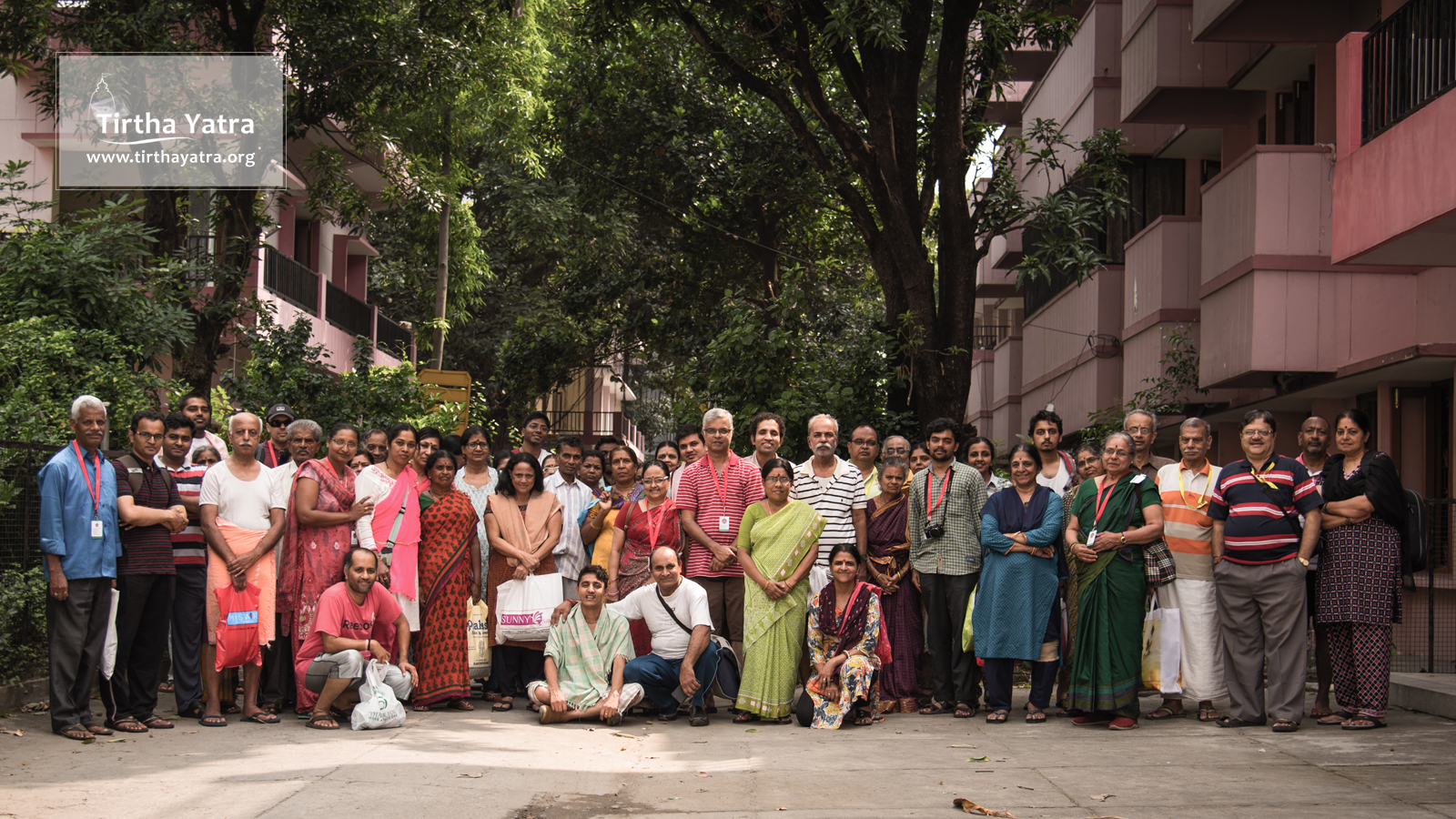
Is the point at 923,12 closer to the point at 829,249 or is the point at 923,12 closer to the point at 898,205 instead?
the point at 898,205

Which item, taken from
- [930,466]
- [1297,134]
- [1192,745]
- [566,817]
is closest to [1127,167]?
[1297,134]

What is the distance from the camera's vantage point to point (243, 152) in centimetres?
1619

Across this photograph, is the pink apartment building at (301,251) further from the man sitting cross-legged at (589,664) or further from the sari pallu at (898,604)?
the sari pallu at (898,604)

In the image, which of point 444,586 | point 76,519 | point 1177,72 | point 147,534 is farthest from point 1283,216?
point 76,519

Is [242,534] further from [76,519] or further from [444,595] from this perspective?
[444,595]

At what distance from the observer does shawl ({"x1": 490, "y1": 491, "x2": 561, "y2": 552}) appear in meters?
9.77

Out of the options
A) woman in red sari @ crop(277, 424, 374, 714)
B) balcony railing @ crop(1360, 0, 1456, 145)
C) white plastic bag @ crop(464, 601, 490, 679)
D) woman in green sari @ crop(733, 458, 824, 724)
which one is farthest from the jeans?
balcony railing @ crop(1360, 0, 1456, 145)

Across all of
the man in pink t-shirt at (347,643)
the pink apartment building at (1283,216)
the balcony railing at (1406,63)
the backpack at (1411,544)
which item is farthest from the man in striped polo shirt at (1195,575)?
the man in pink t-shirt at (347,643)

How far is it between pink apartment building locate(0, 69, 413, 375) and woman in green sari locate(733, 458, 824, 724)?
348 inches

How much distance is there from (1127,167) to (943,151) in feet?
20.0

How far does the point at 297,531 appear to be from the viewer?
29.7ft

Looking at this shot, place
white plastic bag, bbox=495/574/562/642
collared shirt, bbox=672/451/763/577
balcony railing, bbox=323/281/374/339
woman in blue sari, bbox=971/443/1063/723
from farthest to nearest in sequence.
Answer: balcony railing, bbox=323/281/374/339, collared shirt, bbox=672/451/763/577, white plastic bag, bbox=495/574/562/642, woman in blue sari, bbox=971/443/1063/723

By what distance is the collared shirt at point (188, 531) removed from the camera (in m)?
8.70

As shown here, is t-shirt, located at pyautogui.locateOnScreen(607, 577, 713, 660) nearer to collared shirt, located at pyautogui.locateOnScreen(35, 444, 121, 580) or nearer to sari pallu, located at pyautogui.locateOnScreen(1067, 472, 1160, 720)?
sari pallu, located at pyautogui.locateOnScreen(1067, 472, 1160, 720)
